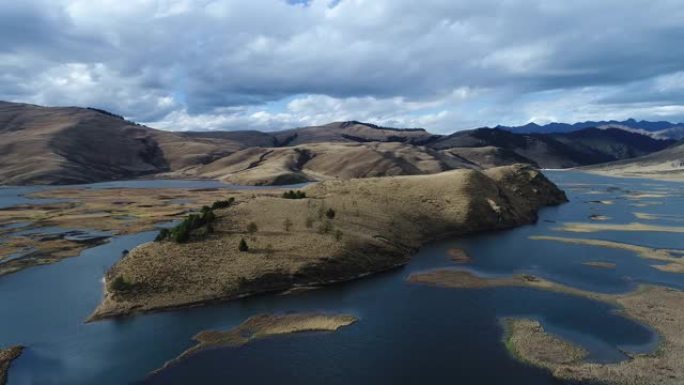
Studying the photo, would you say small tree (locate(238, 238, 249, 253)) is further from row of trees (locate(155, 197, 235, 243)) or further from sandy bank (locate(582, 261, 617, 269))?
sandy bank (locate(582, 261, 617, 269))

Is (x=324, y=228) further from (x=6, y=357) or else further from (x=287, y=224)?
(x=6, y=357)

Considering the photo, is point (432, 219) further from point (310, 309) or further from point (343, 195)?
point (310, 309)

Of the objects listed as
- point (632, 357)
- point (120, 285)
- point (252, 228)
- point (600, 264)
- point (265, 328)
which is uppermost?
point (252, 228)

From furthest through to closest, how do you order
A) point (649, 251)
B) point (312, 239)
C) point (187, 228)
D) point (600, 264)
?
point (649, 251), point (600, 264), point (312, 239), point (187, 228)

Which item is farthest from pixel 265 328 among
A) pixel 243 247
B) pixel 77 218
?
pixel 77 218

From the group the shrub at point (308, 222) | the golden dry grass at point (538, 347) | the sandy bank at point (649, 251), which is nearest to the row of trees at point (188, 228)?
the shrub at point (308, 222)

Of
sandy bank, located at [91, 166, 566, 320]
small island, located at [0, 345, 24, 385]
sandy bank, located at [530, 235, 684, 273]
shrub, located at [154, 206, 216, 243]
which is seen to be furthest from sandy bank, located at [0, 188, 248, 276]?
sandy bank, located at [530, 235, 684, 273]

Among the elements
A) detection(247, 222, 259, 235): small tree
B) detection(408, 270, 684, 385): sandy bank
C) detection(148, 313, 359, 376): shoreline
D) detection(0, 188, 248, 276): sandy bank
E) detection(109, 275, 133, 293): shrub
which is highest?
detection(247, 222, 259, 235): small tree

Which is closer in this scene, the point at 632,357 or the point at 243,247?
the point at 632,357
